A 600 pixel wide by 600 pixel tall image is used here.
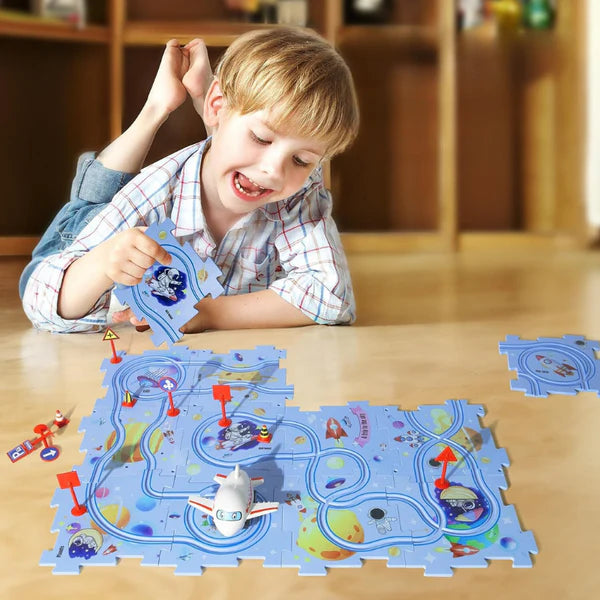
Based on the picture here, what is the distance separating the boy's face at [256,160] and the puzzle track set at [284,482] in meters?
0.23

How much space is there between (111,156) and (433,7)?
0.94 meters

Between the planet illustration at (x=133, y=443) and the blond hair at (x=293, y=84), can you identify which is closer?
the planet illustration at (x=133, y=443)

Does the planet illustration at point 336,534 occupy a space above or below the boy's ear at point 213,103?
below

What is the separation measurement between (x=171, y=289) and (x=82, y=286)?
0.14m

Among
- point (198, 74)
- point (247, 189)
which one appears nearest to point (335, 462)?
point (247, 189)

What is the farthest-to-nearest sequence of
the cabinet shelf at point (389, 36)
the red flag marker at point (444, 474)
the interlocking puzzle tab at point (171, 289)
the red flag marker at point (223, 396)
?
1. the cabinet shelf at point (389, 36)
2. the interlocking puzzle tab at point (171, 289)
3. the red flag marker at point (223, 396)
4. the red flag marker at point (444, 474)

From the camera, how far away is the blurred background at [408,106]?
1404mm

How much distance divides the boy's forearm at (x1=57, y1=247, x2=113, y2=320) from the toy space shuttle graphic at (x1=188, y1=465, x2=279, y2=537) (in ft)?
1.23

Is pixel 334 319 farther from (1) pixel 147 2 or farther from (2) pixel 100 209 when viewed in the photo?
(1) pixel 147 2

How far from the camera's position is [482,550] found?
1.99ft

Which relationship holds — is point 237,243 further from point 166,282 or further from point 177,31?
point 177,31

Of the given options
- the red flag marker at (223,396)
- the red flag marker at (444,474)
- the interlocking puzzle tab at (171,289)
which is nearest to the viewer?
the red flag marker at (444,474)

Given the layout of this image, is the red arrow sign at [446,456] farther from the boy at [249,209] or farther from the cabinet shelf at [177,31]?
the cabinet shelf at [177,31]

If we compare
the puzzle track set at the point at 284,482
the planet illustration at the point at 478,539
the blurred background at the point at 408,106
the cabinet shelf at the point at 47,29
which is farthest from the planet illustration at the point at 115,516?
the cabinet shelf at the point at 47,29
